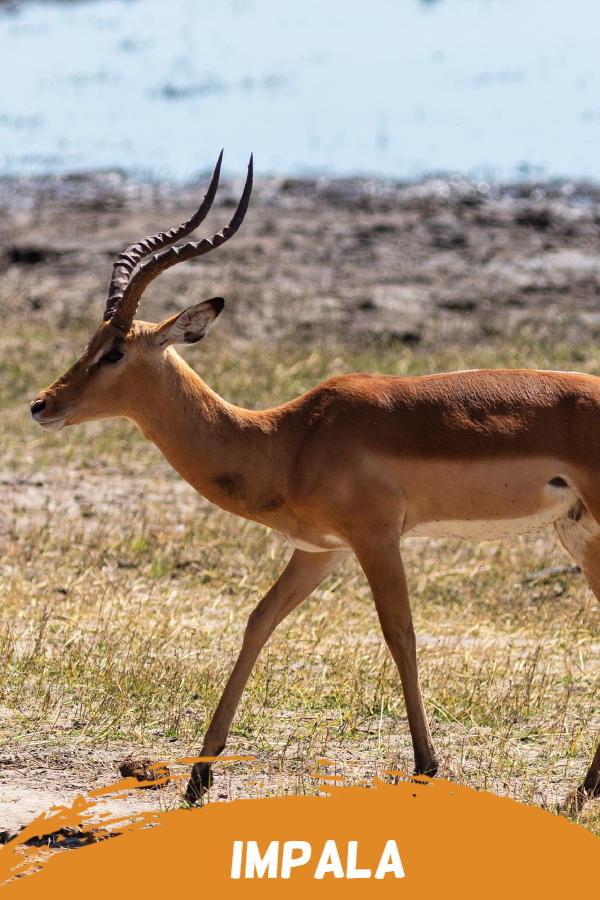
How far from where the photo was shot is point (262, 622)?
16.4 ft

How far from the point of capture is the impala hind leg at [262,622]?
4879 millimetres

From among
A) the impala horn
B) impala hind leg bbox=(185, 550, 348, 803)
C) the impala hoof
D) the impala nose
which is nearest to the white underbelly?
impala hind leg bbox=(185, 550, 348, 803)

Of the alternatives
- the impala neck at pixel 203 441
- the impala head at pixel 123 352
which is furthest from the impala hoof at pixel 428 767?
the impala head at pixel 123 352

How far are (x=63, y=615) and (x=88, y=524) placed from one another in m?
2.12

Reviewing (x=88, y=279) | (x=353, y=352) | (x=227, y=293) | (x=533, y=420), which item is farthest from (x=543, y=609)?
(x=88, y=279)

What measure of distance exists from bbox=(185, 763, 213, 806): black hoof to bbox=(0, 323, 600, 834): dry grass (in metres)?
0.31

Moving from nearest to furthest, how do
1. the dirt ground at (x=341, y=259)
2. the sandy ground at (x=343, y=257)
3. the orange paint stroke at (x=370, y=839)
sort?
the orange paint stroke at (x=370, y=839)
the dirt ground at (x=341, y=259)
the sandy ground at (x=343, y=257)

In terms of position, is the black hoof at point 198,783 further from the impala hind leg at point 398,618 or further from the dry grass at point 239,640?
the impala hind leg at point 398,618

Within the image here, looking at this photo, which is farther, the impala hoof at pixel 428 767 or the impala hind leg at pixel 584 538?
the impala hind leg at pixel 584 538

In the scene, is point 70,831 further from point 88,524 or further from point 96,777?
point 88,524

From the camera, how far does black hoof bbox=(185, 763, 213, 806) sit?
4.67 metres

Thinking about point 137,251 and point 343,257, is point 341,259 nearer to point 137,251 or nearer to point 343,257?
point 343,257

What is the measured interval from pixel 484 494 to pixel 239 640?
2.31 meters

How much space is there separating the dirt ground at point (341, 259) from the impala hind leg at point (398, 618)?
10.2 m
